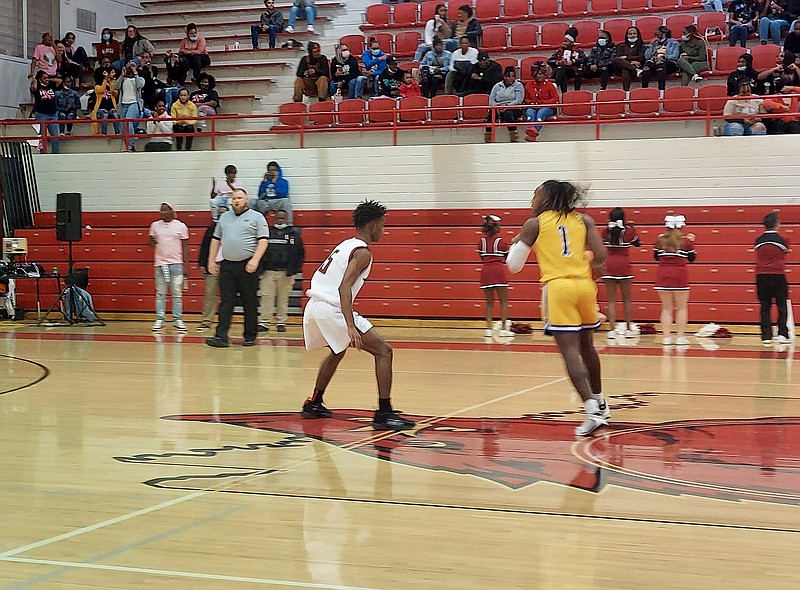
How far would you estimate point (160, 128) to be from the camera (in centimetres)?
2133

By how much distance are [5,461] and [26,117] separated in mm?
19565

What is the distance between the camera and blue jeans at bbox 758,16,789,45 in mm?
19578

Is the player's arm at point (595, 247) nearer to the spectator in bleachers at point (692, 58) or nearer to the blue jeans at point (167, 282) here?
the blue jeans at point (167, 282)

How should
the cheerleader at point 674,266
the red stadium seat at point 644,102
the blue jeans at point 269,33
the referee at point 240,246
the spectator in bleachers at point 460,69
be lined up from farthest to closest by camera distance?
the blue jeans at point 269,33
the spectator in bleachers at point 460,69
the red stadium seat at point 644,102
the cheerleader at point 674,266
the referee at point 240,246

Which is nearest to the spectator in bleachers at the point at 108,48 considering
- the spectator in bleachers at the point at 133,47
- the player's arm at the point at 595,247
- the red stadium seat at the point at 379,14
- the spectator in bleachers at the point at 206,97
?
the spectator in bleachers at the point at 133,47

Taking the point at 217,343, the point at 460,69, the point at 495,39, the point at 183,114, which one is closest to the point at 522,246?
the point at 217,343

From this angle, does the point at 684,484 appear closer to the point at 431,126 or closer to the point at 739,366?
the point at 739,366

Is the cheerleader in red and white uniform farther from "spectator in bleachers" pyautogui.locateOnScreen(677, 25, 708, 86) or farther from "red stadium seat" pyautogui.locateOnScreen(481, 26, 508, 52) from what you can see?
"red stadium seat" pyautogui.locateOnScreen(481, 26, 508, 52)

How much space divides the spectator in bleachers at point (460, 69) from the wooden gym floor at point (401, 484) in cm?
1106

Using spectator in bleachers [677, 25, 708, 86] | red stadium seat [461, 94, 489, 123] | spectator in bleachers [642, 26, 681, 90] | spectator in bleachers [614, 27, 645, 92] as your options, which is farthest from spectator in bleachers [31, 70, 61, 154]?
spectator in bleachers [677, 25, 708, 86]

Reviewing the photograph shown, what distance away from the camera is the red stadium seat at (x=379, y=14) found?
23938 millimetres

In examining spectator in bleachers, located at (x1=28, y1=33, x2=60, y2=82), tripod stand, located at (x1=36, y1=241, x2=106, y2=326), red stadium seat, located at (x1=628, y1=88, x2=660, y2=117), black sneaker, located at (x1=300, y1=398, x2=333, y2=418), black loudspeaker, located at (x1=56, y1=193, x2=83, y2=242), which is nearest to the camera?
black sneaker, located at (x1=300, y1=398, x2=333, y2=418)

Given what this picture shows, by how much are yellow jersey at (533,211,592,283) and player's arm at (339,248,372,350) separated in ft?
3.89

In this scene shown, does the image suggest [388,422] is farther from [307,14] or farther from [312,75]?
[307,14]
